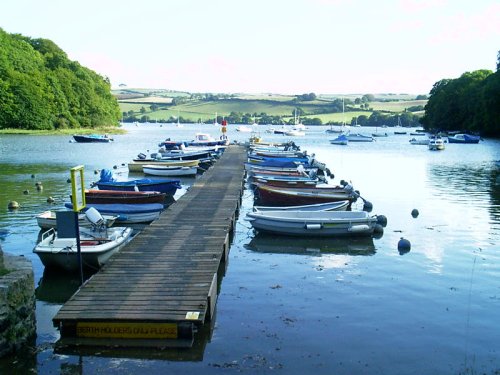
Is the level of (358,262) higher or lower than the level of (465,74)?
lower

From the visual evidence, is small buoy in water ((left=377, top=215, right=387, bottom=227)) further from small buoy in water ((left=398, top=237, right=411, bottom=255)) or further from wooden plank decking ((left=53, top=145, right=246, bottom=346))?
wooden plank decking ((left=53, top=145, right=246, bottom=346))

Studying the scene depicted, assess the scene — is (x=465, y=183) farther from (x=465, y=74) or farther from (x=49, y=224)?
(x=465, y=74)

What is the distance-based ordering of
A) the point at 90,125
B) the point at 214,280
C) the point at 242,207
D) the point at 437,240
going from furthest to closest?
the point at 90,125
the point at 242,207
the point at 437,240
the point at 214,280

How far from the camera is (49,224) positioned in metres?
19.0

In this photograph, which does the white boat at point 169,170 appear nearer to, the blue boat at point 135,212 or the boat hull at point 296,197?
the boat hull at point 296,197

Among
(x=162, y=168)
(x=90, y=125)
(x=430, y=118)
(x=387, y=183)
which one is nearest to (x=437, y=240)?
(x=387, y=183)

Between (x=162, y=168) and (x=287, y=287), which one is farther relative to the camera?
(x=162, y=168)

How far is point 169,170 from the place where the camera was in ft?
134

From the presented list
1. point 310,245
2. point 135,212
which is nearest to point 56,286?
point 135,212

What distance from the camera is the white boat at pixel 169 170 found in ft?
133

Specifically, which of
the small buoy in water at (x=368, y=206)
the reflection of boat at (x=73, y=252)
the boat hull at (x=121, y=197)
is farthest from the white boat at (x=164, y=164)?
the reflection of boat at (x=73, y=252)

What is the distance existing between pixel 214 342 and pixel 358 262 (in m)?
7.71

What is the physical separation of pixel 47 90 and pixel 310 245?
8839 cm

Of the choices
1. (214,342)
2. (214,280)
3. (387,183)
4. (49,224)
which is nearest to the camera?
(214,342)
